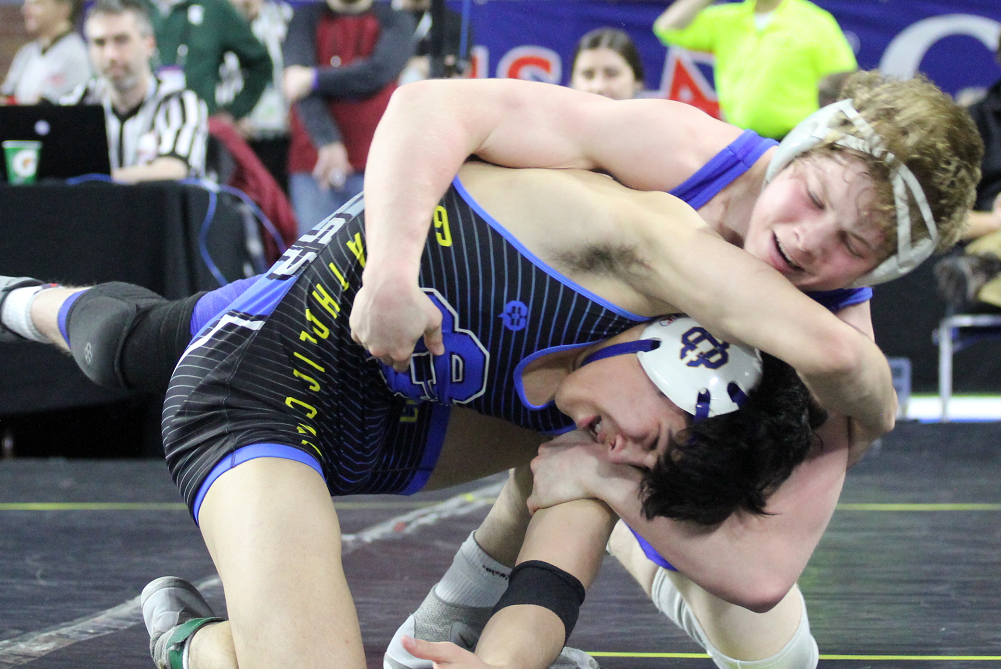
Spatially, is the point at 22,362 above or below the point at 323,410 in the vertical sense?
below

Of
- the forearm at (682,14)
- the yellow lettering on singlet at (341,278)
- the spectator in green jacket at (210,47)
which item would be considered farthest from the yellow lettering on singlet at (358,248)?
the spectator in green jacket at (210,47)

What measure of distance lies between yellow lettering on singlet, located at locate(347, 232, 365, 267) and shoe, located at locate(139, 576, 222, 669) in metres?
0.53

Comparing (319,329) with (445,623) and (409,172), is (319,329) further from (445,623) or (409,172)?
(445,623)

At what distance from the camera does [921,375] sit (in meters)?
4.53

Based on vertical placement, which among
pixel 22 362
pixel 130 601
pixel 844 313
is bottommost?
pixel 22 362

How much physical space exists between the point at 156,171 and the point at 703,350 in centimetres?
253

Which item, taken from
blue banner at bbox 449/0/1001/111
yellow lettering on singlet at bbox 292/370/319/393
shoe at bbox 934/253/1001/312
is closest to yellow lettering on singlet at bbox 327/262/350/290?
yellow lettering on singlet at bbox 292/370/319/393

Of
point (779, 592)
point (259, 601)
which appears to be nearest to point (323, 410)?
point (259, 601)

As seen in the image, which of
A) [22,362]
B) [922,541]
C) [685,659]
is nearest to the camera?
[685,659]

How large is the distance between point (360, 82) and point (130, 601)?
2.31m

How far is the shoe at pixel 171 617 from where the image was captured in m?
1.42

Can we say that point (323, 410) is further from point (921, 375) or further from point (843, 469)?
point (921, 375)

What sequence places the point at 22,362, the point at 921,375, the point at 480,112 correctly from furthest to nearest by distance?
the point at 921,375 < the point at 22,362 < the point at 480,112

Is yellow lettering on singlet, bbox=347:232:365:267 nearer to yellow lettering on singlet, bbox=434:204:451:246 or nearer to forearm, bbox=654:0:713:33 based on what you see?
yellow lettering on singlet, bbox=434:204:451:246
